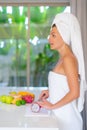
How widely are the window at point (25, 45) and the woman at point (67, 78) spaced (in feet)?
9.14

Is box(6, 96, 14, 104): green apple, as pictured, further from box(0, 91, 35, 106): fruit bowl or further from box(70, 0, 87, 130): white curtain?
box(70, 0, 87, 130): white curtain

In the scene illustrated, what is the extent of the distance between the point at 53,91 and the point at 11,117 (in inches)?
11.3

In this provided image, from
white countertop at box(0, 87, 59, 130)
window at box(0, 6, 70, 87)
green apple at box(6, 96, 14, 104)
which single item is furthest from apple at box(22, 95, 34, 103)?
window at box(0, 6, 70, 87)

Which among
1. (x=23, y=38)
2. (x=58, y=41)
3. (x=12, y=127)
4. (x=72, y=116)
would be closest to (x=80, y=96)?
(x=72, y=116)

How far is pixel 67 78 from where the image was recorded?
1325 mm

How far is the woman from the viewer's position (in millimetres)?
1310

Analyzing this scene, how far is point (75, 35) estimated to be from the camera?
1.40 meters

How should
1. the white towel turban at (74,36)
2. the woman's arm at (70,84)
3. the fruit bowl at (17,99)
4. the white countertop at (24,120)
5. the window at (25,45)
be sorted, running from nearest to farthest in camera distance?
the white countertop at (24,120)
the woman's arm at (70,84)
the white towel turban at (74,36)
the fruit bowl at (17,99)
the window at (25,45)

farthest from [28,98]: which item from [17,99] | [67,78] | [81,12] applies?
[81,12]

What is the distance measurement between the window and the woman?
278 cm

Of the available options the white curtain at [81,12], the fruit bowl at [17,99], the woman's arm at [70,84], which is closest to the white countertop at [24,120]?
the woman's arm at [70,84]

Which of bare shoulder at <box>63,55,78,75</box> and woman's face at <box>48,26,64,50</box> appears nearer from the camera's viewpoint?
bare shoulder at <box>63,55,78,75</box>

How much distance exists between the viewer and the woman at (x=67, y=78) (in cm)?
131

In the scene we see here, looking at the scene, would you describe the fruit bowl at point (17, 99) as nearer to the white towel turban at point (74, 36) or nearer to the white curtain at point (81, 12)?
the white towel turban at point (74, 36)
